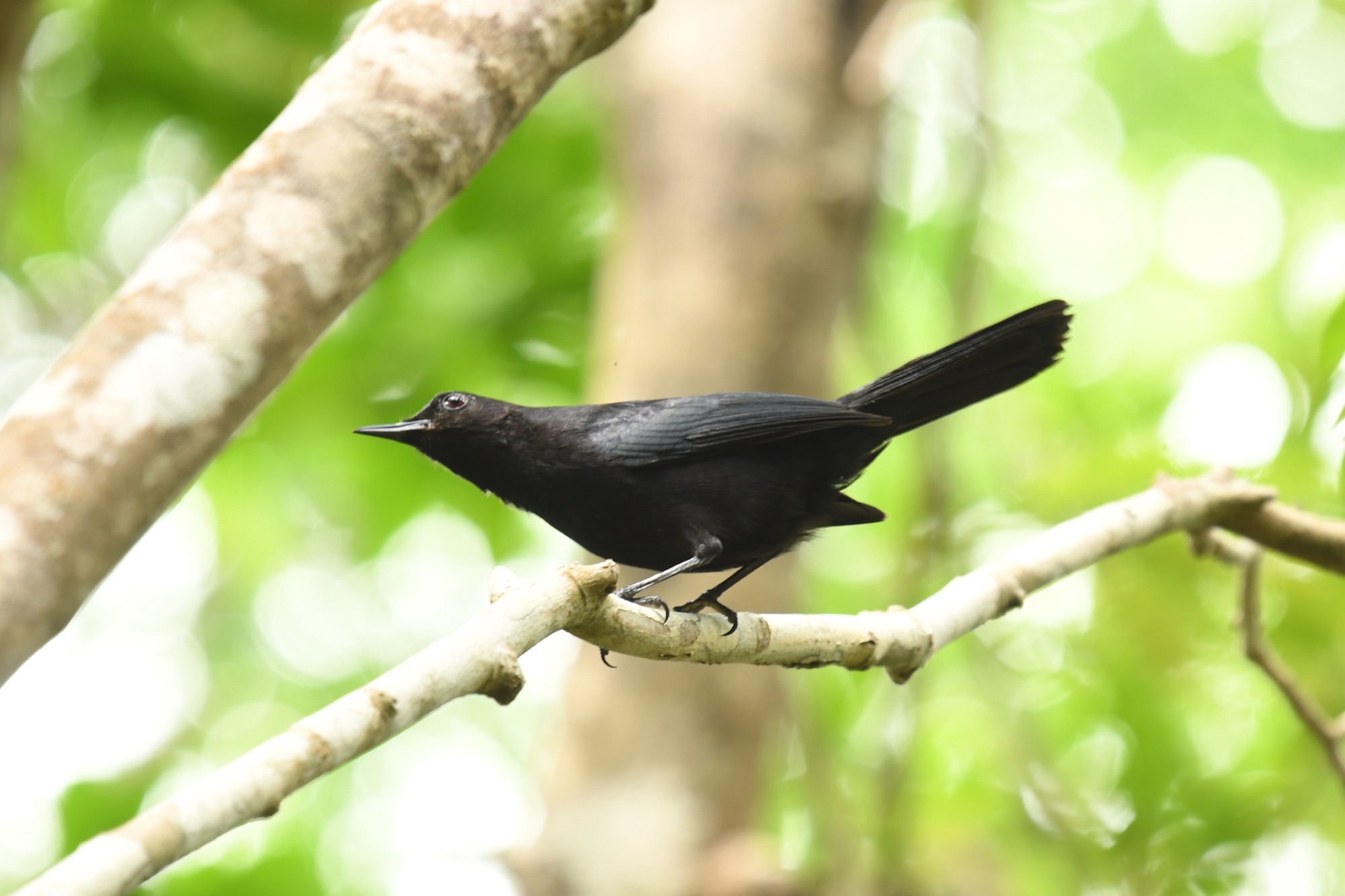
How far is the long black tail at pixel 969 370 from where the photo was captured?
12.2 feet

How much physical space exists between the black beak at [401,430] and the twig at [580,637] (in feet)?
4.05

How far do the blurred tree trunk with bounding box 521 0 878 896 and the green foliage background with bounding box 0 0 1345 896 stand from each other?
0.46 m

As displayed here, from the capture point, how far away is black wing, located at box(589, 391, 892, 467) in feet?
11.8

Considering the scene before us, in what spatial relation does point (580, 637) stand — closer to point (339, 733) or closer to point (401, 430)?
Result: point (339, 733)

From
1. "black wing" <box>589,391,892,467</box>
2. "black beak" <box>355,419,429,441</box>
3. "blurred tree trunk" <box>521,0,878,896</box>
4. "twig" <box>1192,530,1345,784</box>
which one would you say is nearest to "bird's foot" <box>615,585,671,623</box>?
"black wing" <box>589,391,892,467</box>

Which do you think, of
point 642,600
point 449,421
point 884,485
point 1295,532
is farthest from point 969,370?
point 884,485

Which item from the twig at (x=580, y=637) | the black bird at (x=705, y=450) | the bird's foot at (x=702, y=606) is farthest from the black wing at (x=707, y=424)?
the twig at (x=580, y=637)

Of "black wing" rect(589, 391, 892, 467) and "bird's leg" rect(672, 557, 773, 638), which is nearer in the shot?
"bird's leg" rect(672, 557, 773, 638)

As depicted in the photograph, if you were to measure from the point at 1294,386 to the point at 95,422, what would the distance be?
4838mm

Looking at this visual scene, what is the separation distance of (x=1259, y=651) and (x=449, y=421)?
255 cm

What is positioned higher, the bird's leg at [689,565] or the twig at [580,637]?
the twig at [580,637]

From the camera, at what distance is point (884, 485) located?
10.1 metres

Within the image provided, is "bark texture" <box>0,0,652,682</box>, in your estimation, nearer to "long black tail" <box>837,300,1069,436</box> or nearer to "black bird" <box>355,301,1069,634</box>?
"black bird" <box>355,301,1069,634</box>

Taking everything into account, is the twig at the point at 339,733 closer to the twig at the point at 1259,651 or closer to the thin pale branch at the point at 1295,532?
the thin pale branch at the point at 1295,532
